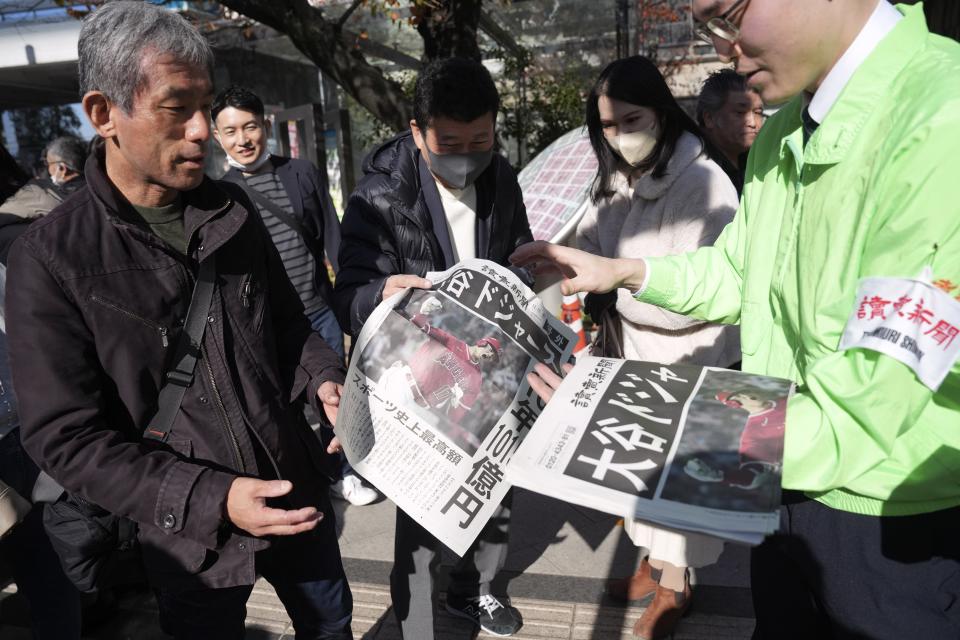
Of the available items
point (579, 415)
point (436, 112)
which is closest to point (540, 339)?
point (579, 415)

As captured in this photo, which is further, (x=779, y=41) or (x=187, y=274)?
(x=187, y=274)

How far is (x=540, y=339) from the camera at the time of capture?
1690 mm

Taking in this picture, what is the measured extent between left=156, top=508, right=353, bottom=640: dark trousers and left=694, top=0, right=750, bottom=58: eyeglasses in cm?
151

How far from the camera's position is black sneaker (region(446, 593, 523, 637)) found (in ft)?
8.67

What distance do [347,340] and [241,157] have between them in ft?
13.4

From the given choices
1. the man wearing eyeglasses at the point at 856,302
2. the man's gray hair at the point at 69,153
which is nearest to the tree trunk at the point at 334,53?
the man's gray hair at the point at 69,153

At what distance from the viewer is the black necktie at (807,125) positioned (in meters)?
1.26

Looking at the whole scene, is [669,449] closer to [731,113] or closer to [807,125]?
[807,125]

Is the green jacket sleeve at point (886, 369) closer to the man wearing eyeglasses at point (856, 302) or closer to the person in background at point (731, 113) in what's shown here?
the man wearing eyeglasses at point (856, 302)

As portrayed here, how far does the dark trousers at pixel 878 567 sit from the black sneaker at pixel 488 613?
150cm

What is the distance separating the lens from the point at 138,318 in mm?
1444

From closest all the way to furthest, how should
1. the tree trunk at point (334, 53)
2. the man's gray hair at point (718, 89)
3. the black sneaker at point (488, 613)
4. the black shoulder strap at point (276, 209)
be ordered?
the black sneaker at point (488, 613)
the man's gray hair at point (718, 89)
the black shoulder strap at point (276, 209)
the tree trunk at point (334, 53)


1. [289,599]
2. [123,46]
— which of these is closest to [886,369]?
[123,46]

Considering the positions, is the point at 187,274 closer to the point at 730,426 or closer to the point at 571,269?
the point at 571,269
